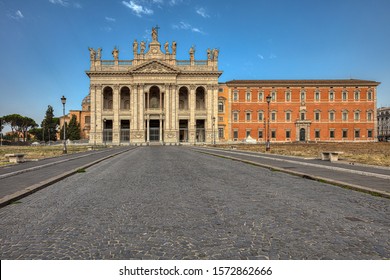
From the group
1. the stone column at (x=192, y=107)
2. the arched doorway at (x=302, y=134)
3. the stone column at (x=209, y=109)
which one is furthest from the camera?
the arched doorway at (x=302, y=134)

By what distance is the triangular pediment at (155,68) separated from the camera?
60.8m

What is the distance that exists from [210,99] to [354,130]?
34625 mm

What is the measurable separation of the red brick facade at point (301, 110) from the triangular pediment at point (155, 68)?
13.2m

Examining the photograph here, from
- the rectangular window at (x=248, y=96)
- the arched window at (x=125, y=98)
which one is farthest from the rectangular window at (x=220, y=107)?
the arched window at (x=125, y=98)

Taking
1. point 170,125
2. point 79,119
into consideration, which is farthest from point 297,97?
point 79,119

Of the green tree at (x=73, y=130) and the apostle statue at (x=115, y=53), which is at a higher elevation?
the apostle statue at (x=115, y=53)

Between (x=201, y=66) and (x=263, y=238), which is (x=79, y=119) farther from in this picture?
(x=263, y=238)

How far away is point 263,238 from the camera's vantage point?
3543 millimetres

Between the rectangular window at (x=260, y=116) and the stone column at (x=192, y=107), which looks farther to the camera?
the rectangular window at (x=260, y=116)

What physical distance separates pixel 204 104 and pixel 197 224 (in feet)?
205

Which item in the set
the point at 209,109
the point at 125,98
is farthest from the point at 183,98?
the point at 125,98

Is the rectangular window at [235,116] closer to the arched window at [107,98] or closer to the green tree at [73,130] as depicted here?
the arched window at [107,98]

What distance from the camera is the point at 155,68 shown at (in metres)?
A: 61.1

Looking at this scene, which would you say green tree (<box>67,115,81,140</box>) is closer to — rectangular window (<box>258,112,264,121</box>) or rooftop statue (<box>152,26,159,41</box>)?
rooftop statue (<box>152,26,159,41</box>)
